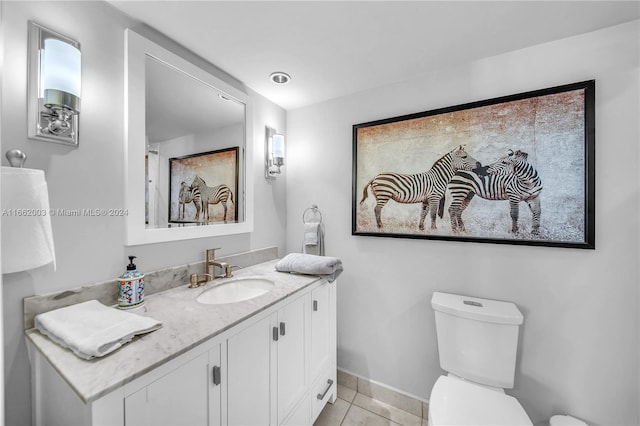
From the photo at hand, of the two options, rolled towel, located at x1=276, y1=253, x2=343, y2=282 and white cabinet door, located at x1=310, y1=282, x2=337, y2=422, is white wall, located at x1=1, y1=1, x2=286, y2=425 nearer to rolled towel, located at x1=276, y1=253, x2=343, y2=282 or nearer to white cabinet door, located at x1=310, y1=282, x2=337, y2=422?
rolled towel, located at x1=276, y1=253, x2=343, y2=282

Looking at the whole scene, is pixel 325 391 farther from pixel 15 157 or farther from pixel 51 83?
pixel 51 83

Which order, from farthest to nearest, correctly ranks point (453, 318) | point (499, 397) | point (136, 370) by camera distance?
1. point (453, 318)
2. point (499, 397)
3. point (136, 370)

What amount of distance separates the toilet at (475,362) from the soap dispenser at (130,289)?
1.37 meters

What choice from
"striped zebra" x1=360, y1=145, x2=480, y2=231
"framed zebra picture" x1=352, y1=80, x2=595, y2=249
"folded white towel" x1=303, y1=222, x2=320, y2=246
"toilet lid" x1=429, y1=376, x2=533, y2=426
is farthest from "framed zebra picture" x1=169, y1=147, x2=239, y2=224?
"toilet lid" x1=429, y1=376, x2=533, y2=426

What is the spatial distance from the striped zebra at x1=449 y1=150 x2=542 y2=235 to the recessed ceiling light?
1.23 m

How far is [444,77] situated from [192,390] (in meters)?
2.03

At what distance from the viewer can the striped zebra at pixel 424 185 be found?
5.34ft

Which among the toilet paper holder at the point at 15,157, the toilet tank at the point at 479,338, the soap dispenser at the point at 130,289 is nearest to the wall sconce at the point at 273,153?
the soap dispenser at the point at 130,289

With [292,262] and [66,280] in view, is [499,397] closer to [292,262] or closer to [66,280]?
[292,262]

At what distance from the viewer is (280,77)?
179 cm

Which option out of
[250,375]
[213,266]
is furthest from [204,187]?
[250,375]

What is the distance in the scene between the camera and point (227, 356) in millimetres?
1052

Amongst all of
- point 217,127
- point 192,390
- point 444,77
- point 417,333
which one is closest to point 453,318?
point 417,333

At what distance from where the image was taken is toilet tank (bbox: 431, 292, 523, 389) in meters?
1.38
